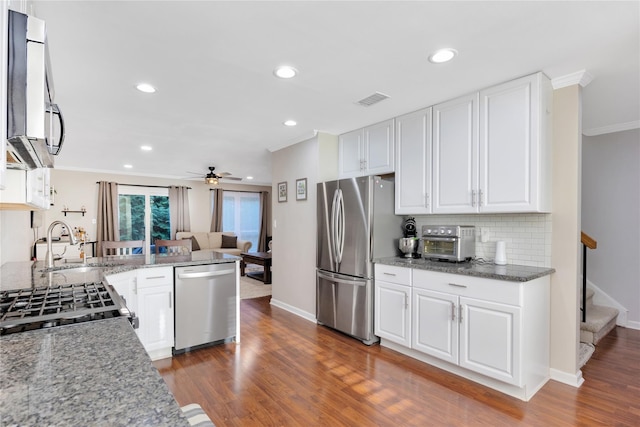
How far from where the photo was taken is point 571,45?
6.63 feet

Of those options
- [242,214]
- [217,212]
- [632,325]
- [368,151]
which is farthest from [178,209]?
[632,325]

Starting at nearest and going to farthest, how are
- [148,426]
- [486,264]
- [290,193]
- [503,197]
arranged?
[148,426]
[503,197]
[486,264]
[290,193]

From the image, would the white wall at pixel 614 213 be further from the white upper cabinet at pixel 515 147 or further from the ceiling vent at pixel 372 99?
the ceiling vent at pixel 372 99

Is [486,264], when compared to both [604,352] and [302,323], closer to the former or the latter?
[604,352]

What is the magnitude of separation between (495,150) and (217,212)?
25.3 feet

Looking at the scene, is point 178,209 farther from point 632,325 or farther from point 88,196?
Answer: point 632,325

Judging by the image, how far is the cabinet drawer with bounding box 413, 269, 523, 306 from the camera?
7.54 ft

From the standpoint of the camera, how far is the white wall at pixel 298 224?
410 cm

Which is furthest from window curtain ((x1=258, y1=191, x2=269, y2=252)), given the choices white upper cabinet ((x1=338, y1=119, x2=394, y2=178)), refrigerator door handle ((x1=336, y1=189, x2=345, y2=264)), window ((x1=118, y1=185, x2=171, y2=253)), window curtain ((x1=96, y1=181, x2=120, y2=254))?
refrigerator door handle ((x1=336, y1=189, x2=345, y2=264))

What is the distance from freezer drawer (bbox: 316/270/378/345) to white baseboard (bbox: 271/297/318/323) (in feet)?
0.72

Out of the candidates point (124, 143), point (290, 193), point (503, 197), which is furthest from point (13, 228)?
point (503, 197)

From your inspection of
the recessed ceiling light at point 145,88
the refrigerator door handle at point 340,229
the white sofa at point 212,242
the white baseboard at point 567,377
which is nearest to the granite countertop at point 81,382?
the recessed ceiling light at point 145,88

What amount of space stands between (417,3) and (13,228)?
12.3 ft

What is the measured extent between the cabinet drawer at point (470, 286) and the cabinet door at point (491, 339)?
0.16 ft
